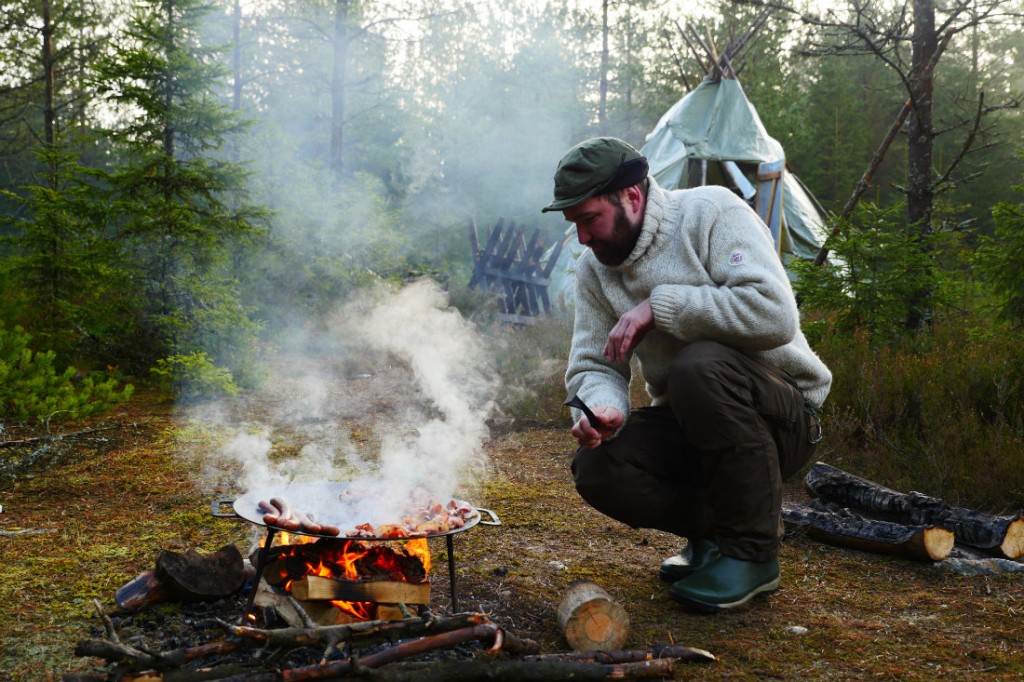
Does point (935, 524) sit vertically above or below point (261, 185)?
below

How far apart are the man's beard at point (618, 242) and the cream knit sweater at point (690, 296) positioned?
0.09 ft

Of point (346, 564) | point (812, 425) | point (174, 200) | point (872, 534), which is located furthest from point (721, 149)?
point (346, 564)

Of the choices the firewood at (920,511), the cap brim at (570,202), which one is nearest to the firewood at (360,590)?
the cap brim at (570,202)

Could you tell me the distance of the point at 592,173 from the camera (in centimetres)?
253

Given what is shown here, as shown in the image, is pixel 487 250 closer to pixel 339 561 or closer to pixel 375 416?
pixel 375 416

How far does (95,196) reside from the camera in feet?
22.1

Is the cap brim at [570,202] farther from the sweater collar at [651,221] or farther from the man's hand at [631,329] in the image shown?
the man's hand at [631,329]

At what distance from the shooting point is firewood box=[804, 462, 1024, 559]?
3.06m

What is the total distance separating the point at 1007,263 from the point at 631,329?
3.25 m

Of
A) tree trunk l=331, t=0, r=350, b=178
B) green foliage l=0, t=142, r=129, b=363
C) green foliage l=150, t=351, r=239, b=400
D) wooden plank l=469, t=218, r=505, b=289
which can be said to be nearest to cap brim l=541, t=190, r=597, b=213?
green foliage l=150, t=351, r=239, b=400

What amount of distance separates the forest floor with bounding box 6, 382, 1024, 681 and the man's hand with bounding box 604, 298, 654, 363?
2.88ft

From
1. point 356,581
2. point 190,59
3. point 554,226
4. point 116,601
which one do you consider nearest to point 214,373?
point 190,59

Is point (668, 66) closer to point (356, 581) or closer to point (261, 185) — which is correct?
point (261, 185)

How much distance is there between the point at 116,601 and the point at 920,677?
2331mm
